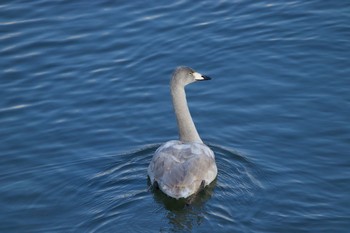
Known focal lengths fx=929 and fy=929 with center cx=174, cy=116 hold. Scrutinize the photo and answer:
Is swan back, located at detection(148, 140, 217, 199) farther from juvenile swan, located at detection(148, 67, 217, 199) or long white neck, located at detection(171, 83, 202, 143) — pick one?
long white neck, located at detection(171, 83, 202, 143)

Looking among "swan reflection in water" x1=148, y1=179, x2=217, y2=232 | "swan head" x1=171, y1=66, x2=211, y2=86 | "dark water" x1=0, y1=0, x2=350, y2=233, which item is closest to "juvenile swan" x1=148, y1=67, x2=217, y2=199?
→ "swan reflection in water" x1=148, y1=179, x2=217, y2=232

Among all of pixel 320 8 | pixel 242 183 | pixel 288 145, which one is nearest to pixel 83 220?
pixel 242 183

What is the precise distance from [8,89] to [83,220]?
5.86 m

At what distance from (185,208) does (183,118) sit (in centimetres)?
227

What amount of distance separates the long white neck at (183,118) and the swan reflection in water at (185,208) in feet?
3.70

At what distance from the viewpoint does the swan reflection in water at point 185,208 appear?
14.5m

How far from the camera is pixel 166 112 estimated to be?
18453 millimetres

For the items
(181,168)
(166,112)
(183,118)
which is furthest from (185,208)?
(166,112)

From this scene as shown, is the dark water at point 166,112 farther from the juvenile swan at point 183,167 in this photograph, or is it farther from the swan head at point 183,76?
the swan head at point 183,76

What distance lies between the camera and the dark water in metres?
15.1

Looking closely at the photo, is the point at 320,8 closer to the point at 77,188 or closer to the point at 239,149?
the point at 239,149

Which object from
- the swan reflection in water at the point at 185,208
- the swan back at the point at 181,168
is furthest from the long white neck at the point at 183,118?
the swan reflection in water at the point at 185,208

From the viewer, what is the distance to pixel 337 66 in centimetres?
1923

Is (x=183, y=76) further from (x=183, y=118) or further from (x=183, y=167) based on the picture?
(x=183, y=167)
